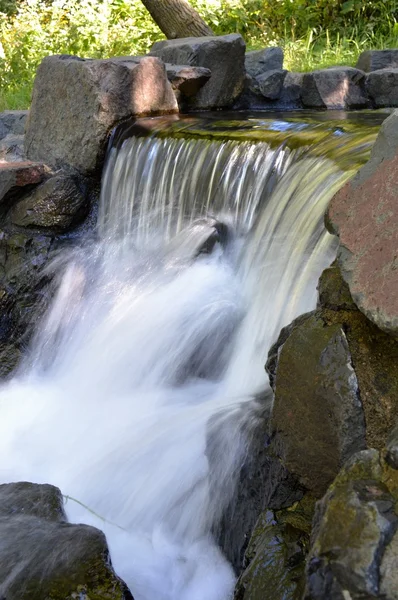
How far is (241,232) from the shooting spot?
454 centimetres

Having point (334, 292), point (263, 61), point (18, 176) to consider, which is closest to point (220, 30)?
point (263, 61)

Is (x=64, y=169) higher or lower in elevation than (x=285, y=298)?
higher

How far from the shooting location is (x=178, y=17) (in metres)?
8.30

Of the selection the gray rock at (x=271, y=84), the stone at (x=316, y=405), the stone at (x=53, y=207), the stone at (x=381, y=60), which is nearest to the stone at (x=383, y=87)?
the stone at (x=381, y=60)

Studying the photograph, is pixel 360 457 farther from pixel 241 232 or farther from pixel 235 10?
pixel 235 10

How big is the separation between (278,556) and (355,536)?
743mm

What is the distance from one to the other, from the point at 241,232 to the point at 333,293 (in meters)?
1.99

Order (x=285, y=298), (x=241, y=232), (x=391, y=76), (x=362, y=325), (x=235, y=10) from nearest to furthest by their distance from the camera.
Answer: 1. (x=362, y=325)
2. (x=285, y=298)
3. (x=241, y=232)
4. (x=391, y=76)
5. (x=235, y=10)

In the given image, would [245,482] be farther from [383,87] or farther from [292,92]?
[292,92]

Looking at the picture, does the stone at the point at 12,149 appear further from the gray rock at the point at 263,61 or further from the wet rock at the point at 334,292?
the wet rock at the point at 334,292

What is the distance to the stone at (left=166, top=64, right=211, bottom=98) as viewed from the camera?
6.41 m

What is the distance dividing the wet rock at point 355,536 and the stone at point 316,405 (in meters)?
0.45

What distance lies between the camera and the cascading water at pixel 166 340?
9.83ft

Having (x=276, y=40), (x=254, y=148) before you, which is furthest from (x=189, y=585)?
(x=276, y=40)
